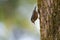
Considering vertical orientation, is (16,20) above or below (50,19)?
below

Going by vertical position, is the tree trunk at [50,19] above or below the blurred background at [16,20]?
above

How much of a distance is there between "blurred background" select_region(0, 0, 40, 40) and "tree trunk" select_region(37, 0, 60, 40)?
2.38m

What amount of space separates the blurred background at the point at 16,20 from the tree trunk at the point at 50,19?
2.38 metres

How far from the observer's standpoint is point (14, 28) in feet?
11.0

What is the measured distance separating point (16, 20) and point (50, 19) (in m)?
2.76

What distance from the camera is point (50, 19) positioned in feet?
2.23

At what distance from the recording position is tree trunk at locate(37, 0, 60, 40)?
2.17ft

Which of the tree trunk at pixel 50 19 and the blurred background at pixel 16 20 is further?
the blurred background at pixel 16 20

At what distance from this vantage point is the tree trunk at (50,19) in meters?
0.66

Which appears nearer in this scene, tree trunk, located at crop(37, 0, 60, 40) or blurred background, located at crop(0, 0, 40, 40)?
tree trunk, located at crop(37, 0, 60, 40)

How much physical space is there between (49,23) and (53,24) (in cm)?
2

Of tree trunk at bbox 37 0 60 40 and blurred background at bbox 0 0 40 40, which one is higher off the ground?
tree trunk at bbox 37 0 60 40

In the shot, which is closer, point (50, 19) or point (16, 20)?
point (50, 19)

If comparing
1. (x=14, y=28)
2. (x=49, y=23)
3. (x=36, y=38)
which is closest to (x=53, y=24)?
(x=49, y=23)
